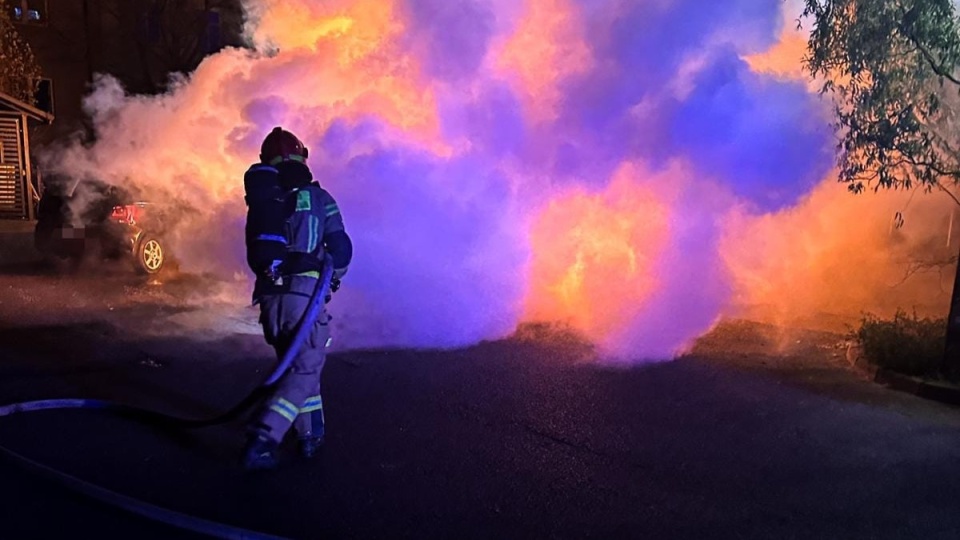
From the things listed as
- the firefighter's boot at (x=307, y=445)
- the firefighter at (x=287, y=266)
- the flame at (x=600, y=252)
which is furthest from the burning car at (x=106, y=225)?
the firefighter's boot at (x=307, y=445)

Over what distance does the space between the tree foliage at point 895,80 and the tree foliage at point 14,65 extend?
19594 mm

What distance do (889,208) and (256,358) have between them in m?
8.95

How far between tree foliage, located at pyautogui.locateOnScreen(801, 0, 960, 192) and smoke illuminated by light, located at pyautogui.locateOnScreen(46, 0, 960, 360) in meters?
1.10

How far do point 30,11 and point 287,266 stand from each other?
27.7 metres

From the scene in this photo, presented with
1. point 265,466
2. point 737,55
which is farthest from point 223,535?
point 737,55

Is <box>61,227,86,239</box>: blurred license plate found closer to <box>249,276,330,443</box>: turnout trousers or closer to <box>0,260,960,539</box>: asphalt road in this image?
<box>0,260,960,539</box>: asphalt road

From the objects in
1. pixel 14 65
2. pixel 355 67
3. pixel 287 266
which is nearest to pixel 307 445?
pixel 287 266

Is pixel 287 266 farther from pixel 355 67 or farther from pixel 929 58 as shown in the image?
pixel 929 58

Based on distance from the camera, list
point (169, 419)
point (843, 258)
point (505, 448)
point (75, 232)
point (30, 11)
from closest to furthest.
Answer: point (505, 448)
point (169, 419)
point (843, 258)
point (75, 232)
point (30, 11)

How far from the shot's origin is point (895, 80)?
23.2ft

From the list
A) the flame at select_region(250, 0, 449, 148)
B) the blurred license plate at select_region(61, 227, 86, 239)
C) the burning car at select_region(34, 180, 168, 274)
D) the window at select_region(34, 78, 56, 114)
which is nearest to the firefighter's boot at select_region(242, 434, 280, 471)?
the flame at select_region(250, 0, 449, 148)

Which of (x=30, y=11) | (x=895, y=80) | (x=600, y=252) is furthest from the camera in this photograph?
(x=30, y=11)

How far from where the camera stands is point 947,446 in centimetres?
558

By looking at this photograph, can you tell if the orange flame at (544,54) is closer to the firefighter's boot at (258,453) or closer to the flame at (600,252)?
the flame at (600,252)
